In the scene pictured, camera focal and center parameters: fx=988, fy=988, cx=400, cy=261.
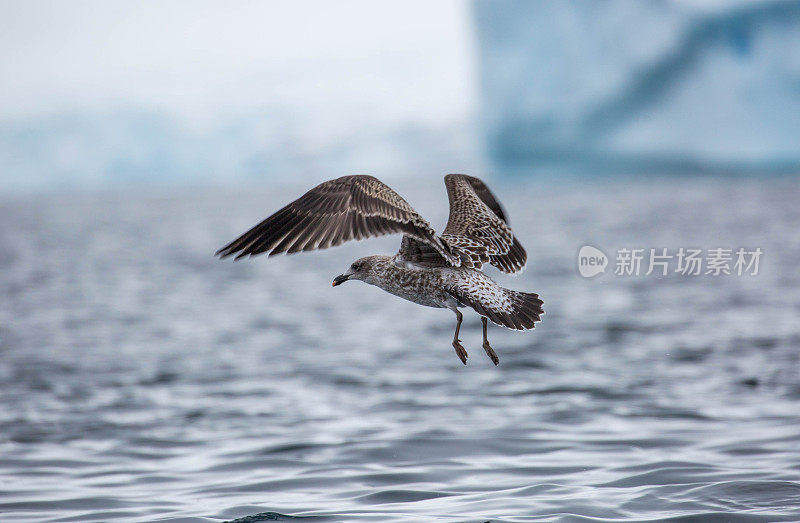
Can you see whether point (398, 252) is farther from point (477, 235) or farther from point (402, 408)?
point (402, 408)

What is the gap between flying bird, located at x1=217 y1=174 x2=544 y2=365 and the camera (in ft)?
18.5

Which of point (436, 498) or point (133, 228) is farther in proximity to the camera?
point (133, 228)

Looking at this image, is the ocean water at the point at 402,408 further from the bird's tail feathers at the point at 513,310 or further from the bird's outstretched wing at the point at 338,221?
the bird's outstretched wing at the point at 338,221

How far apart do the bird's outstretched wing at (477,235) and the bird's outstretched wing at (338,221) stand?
512 millimetres

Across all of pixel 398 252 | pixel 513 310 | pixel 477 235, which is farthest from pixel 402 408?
pixel 398 252

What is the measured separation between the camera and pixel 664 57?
153 ft

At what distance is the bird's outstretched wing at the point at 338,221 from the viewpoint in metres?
5.57

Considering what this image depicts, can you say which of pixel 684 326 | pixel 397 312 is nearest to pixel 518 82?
pixel 397 312

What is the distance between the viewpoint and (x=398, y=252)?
596 cm

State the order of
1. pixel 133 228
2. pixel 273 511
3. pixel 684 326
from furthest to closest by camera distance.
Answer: pixel 133 228, pixel 684 326, pixel 273 511

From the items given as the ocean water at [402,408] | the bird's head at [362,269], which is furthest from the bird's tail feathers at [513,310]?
the ocean water at [402,408]

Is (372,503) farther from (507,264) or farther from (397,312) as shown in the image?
(397,312)

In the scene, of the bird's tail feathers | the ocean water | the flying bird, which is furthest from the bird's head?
the ocean water

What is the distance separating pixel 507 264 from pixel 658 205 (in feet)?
219
